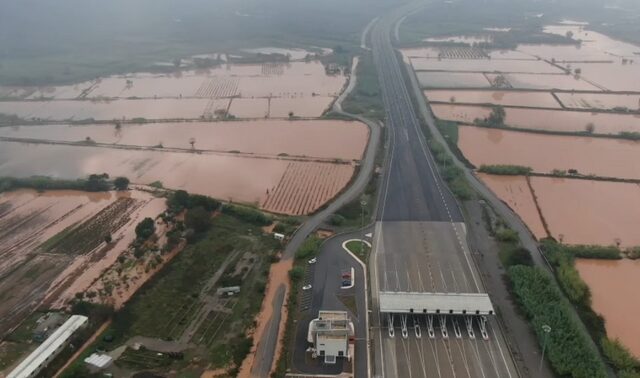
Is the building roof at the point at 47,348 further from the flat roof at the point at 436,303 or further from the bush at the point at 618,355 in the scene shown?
the bush at the point at 618,355

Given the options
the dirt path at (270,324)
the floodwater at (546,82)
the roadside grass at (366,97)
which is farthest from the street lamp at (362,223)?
the floodwater at (546,82)

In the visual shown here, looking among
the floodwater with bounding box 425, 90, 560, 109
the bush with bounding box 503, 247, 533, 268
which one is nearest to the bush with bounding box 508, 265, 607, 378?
the bush with bounding box 503, 247, 533, 268

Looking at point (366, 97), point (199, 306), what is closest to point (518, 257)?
point (199, 306)

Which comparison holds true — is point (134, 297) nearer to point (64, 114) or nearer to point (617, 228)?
point (617, 228)

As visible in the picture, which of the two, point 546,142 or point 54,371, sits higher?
point 546,142

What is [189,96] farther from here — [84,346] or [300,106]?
[84,346]

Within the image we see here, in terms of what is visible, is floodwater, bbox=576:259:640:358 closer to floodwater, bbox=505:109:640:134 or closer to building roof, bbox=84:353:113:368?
floodwater, bbox=505:109:640:134

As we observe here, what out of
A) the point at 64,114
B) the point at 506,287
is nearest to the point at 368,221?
the point at 506,287
